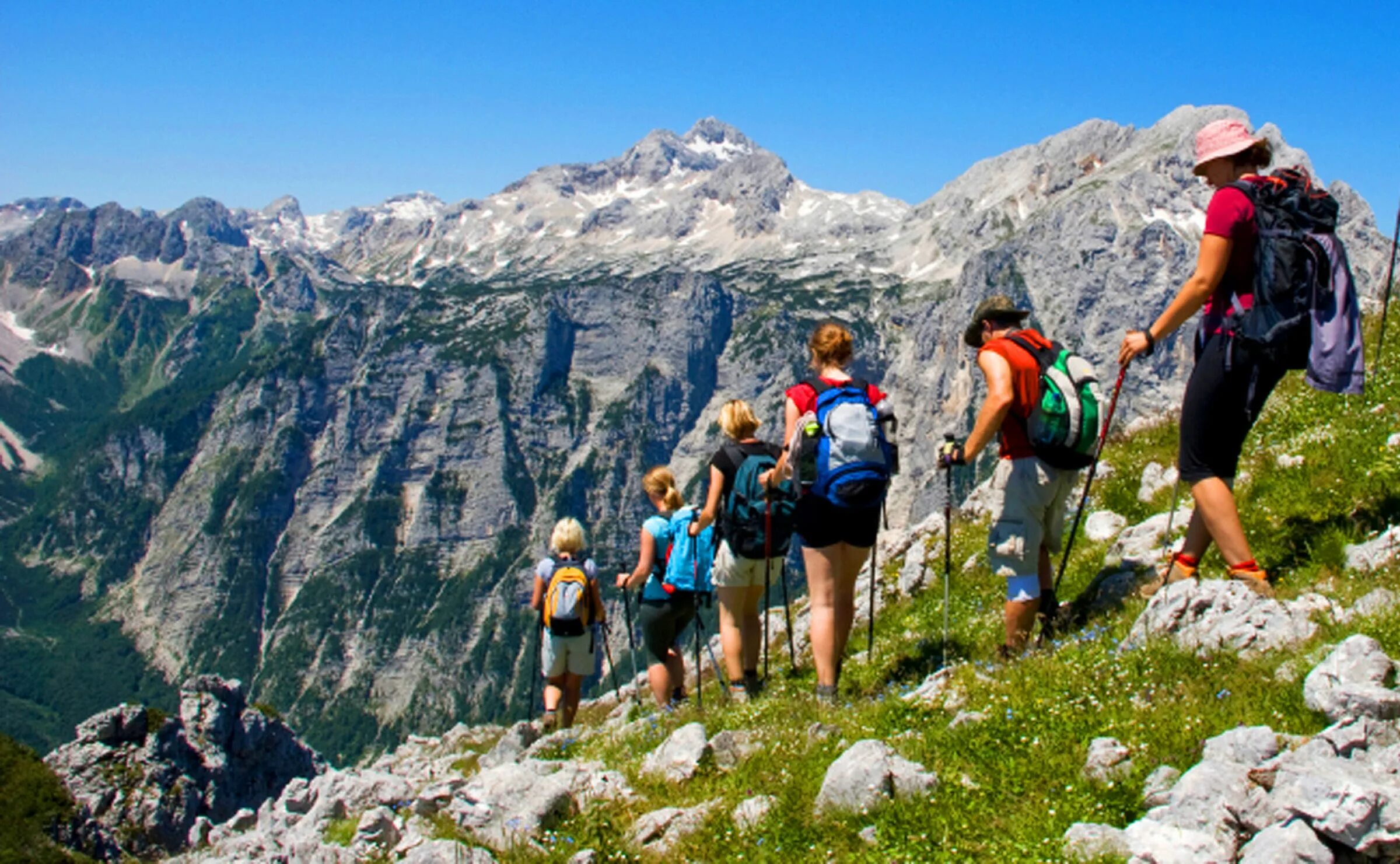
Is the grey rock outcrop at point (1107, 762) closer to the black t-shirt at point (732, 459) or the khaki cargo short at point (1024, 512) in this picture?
the khaki cargo short at point (1024, 512)

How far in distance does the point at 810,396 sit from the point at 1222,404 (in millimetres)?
3875

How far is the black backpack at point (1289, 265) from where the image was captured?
758 centimetres

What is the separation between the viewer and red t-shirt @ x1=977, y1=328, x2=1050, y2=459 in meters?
8.92

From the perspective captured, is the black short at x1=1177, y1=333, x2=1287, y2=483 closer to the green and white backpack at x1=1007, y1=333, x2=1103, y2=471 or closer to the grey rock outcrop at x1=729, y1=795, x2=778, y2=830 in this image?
the green and white backpack at x1=1007, y1=333, x2=1103, y2=471

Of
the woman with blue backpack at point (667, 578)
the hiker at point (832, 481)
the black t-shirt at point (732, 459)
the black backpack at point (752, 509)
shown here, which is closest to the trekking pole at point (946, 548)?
the hiker at point (832, 481)

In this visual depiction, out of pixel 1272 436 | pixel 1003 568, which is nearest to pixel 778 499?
pixel 1003 568

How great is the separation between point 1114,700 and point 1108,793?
4.34ft

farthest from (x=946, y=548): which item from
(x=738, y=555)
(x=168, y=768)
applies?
(x=168, y=768)

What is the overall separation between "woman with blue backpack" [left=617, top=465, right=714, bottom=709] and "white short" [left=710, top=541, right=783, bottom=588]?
176cm

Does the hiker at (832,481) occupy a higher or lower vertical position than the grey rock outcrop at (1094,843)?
higher

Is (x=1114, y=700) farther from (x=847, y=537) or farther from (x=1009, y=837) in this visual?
(x=847, y=537)

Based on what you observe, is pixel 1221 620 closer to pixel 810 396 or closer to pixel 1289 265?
pixel 1289 265

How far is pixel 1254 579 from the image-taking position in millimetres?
7727

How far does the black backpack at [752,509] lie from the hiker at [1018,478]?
99.7 inches
